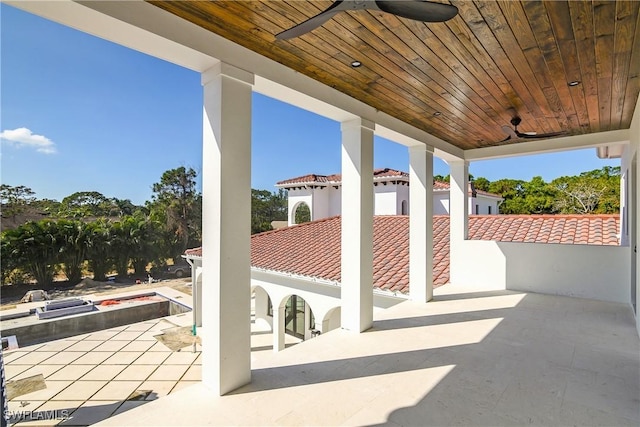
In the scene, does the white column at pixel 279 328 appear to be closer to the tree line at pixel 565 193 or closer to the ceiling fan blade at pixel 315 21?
the ceiling fan blade at pixel 315 21

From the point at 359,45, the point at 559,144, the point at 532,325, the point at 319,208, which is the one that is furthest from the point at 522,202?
the point at 359,45

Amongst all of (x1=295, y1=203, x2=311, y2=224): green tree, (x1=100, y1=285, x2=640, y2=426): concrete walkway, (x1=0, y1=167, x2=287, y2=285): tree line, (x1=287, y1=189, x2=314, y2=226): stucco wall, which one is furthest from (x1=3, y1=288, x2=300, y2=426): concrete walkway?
(x1=295, y1=203, x2=311, y2=224): green tree

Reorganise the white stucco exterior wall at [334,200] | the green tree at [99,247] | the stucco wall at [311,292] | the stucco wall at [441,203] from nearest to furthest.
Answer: the stucco wall at [311,292] → the stucco wall at [441,203] → the white stucco exterior wall at [334,200] → the green tree at [99,247]

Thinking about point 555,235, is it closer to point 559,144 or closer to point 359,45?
point 559,144

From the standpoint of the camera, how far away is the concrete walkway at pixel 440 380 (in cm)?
229

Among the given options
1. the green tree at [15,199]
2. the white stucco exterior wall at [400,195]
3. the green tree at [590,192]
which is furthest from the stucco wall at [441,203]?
the green tree at [15,199]

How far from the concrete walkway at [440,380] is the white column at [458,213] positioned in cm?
254

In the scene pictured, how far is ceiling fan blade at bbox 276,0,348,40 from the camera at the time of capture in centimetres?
175

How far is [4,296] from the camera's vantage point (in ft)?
56.0

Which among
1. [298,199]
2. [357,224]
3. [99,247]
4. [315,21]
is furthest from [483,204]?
[99,247]

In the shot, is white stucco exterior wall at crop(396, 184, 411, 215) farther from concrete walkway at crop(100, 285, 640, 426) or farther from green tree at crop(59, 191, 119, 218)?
green tree at crop(59, 191, 119, 218)

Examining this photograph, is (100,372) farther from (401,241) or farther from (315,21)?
(315,21)

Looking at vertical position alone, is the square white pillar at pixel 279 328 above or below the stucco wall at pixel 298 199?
below

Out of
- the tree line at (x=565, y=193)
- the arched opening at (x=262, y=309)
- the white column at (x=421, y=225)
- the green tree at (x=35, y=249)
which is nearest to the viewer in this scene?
the white column at (x=421, y=225)
